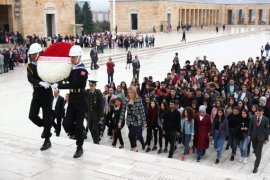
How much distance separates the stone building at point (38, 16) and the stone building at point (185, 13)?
12440mm

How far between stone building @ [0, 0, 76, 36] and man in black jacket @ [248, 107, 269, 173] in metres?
24.5

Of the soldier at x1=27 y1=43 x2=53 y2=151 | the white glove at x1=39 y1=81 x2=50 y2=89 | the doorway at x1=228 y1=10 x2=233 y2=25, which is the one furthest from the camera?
the doorway at x1=228 y1=10 x2=233 y2=25

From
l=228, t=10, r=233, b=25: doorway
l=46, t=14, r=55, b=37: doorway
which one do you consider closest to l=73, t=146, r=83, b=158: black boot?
l=46, t=14, r=55, b=37: doorway

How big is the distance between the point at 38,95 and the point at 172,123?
11.5 feet

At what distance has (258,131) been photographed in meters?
7.59

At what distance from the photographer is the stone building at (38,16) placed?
2909 cm

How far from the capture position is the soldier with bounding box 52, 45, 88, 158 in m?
5.47

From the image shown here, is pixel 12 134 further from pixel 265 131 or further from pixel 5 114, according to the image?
pixel 265 131

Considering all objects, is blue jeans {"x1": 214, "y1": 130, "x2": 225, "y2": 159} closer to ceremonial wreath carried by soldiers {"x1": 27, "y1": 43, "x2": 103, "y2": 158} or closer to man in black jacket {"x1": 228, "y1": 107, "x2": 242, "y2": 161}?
man in black jacket {"x1": 228, "y1": 107, "x2": 242, "y2": 161}

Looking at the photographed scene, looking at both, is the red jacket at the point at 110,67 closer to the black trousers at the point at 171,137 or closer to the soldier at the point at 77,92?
the black trousers at the point at 171,137

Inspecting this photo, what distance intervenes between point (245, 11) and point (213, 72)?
76.3 meters

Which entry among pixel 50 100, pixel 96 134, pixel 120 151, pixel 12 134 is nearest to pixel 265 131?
pixel 120 151

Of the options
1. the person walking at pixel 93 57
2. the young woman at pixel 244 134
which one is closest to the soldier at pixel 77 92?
the young woman at pixel 244 134

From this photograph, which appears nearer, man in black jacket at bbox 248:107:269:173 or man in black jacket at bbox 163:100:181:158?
man in black jacket at bbox 248:107:269:173
